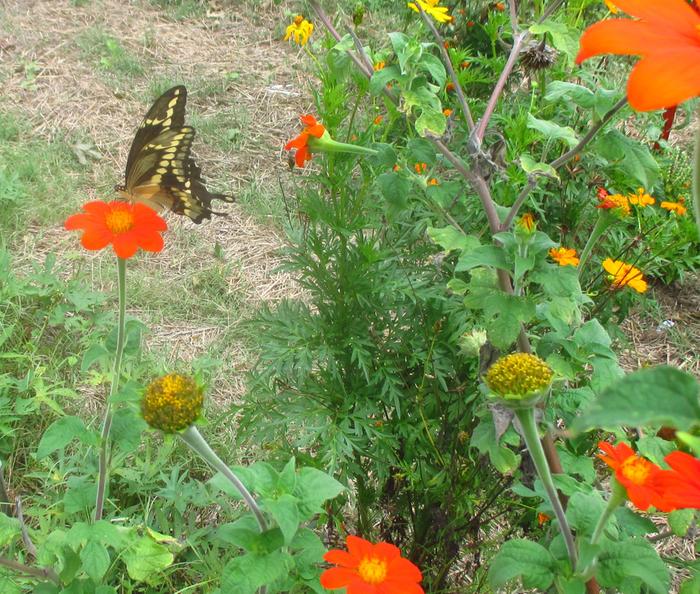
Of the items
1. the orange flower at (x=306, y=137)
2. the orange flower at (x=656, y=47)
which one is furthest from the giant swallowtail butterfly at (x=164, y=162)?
the orange flower at (x=656, y=47)

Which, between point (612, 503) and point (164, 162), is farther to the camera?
point (164, 162)

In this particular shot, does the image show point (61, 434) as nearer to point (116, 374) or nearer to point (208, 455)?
point (116, 374)

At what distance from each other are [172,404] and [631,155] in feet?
2.39

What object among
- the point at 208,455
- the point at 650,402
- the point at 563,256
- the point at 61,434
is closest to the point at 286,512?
the point at 208,455

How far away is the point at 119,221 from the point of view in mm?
1029

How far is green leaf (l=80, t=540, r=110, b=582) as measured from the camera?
1010 mm

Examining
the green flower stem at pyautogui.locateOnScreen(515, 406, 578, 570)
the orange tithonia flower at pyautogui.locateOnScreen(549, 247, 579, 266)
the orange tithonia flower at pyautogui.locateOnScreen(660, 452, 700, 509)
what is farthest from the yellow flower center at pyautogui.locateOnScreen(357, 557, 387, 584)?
the orange tithonia flower at pyautogui.locateOnScreen(549, 247, 579, 266)

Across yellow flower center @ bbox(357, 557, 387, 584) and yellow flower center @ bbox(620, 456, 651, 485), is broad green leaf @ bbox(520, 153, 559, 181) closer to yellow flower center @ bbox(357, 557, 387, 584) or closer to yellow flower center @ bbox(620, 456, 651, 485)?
yellow flower center @ bbox(620, 456, 651, 485)

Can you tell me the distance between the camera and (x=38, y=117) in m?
3.51

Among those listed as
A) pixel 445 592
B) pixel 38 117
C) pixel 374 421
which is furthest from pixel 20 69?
pixel 445 592

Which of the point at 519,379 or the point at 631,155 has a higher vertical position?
the point at 631,155

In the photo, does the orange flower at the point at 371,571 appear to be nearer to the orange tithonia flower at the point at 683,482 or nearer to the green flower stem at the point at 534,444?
the green flower stem at the point at 534,444

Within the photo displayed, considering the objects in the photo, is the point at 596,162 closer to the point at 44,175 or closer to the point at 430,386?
the point at 430,386

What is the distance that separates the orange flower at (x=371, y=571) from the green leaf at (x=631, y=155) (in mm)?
630
